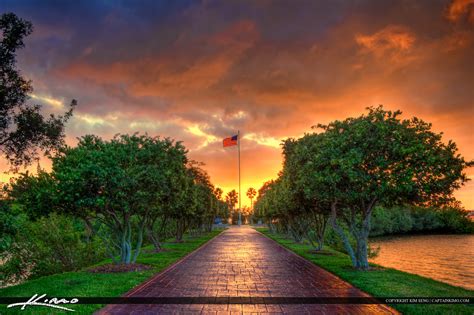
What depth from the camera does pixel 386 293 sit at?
983 centimetres

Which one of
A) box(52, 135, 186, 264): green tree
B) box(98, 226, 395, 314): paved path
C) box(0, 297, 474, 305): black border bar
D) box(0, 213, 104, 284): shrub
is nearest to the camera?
box(98, 226, 395, 314): paved path

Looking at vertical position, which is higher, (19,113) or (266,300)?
(19,113)

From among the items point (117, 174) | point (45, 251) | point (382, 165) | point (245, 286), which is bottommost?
point (245, 286)

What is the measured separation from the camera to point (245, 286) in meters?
11.2

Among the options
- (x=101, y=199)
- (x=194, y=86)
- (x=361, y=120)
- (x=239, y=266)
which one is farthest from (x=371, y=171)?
(x=194, y=86)

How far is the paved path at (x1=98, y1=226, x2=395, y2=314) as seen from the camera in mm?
8312

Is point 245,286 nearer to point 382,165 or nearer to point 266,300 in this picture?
point 266,300

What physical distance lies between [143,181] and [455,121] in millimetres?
18693

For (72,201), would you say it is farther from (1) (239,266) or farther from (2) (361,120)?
(2) (361,120)

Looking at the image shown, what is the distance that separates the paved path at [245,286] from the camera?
8312mm

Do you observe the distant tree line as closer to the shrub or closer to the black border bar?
the black border bar

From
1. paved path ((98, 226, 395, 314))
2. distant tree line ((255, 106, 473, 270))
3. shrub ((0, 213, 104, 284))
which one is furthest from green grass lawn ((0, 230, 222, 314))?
distant tree line ((255, 106, 473, 270))

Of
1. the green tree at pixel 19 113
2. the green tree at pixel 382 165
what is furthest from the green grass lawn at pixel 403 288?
the green tree at pixel 19 113

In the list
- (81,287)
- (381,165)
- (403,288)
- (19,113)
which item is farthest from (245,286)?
(19,113)
